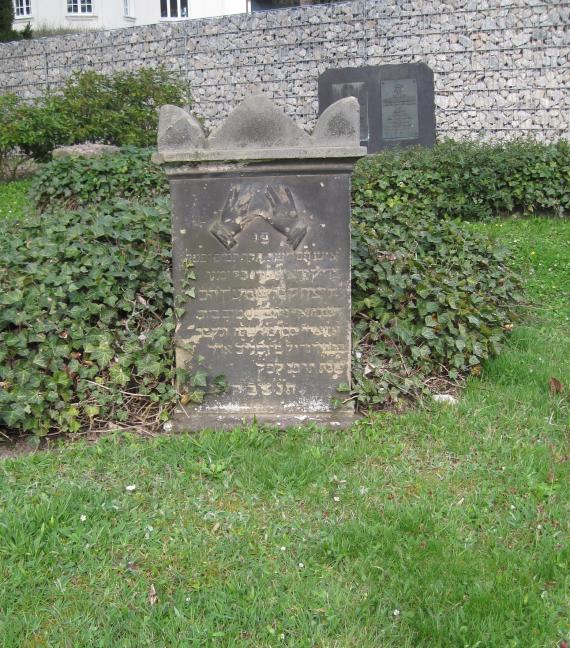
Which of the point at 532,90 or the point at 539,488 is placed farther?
the point at 532,90

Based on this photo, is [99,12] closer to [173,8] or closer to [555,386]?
[173,8]

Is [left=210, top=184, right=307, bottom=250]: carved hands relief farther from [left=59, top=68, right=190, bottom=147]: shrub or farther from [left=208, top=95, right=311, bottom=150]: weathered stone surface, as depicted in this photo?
[left=59, top=68, right=190, bottom=147]: shrub

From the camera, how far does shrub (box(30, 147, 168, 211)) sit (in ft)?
26.8

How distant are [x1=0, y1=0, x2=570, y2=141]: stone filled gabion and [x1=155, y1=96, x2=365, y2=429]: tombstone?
35.7 ft

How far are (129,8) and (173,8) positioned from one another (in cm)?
245

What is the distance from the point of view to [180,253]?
12.9 feet

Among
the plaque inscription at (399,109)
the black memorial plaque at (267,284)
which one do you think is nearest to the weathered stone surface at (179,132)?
the black memorial plaque at (267,284)

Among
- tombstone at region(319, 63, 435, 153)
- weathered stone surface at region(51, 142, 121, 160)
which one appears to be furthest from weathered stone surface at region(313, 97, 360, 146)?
tombstone at region(319, 63, 435, 153)

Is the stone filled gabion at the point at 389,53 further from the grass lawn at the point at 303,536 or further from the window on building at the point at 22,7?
the window on building at the point at 22,7

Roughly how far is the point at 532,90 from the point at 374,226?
32.3 ft

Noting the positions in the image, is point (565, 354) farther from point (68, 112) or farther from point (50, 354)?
point (68, 112)

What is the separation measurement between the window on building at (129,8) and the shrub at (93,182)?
82.3ft

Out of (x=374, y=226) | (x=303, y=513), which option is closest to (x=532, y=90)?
(x=374, y=226)

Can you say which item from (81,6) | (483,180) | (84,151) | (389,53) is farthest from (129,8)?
(483,180)
